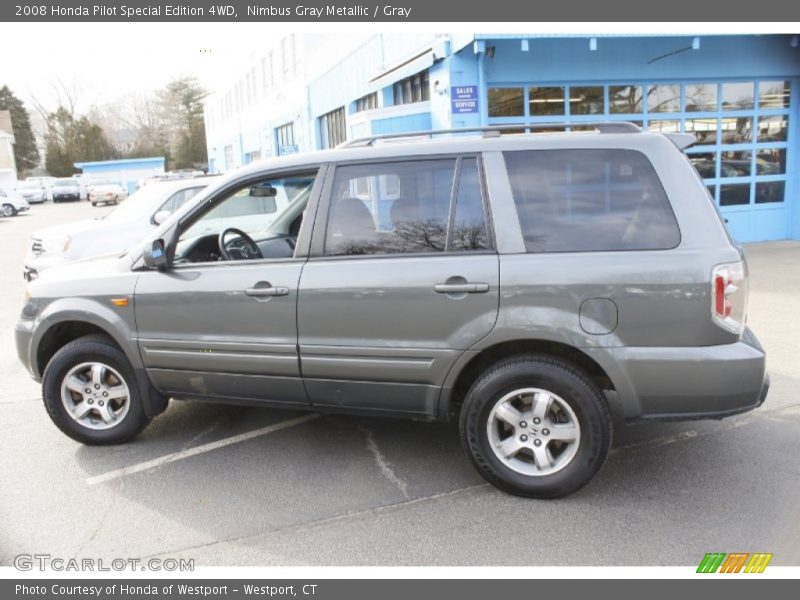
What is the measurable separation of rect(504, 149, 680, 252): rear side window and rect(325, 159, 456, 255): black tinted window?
427 millimetres

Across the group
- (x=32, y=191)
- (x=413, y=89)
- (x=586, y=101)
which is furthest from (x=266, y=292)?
(x=32, y=191)

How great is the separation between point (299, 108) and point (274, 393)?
Result: 2092 cm

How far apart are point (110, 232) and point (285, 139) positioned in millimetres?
20058

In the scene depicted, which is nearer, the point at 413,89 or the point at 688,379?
the point at 688,379

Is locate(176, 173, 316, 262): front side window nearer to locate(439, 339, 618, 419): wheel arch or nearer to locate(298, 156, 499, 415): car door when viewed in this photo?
locate(298, 156, 499, 415): car door

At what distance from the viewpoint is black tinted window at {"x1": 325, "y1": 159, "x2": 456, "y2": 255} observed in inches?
142

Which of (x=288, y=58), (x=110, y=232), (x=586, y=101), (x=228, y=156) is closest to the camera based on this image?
(x=110, y=232)

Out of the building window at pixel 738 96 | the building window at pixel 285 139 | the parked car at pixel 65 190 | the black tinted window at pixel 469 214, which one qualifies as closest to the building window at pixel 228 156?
the parked car at pixel 65 190

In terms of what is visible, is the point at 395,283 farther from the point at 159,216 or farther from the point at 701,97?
the point at 701,97

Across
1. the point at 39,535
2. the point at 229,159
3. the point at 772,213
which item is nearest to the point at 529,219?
the point at 39,535

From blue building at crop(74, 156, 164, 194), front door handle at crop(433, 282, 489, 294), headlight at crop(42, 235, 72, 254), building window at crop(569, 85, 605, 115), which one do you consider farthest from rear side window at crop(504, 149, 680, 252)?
blue building at crop(74, 156, 164, 194)

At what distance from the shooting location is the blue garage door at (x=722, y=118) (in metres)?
10.9

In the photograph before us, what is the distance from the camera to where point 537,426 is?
347cm

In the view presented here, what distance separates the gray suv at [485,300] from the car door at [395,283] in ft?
0.04
